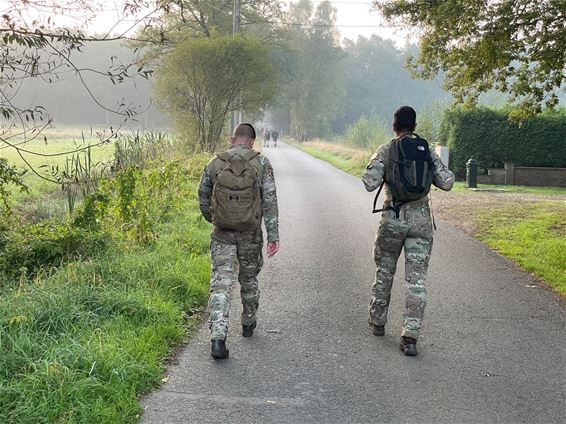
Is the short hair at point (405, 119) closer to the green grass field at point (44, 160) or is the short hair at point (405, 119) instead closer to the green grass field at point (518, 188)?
the green grass field at point (44, 160)

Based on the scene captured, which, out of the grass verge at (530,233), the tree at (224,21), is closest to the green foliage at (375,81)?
the tree at (224,21)

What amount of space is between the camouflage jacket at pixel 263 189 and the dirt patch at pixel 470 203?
22.6 ft

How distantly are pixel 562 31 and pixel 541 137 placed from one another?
46.5 ft

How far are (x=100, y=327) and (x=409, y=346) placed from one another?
2.40 m

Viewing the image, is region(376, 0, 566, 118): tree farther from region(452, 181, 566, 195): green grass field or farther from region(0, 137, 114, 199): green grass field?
region(452, 181, 566, 195): green grass field

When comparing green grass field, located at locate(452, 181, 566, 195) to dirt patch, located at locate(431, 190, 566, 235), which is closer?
dirt patch, located at locate(431, 190, 566, 235)

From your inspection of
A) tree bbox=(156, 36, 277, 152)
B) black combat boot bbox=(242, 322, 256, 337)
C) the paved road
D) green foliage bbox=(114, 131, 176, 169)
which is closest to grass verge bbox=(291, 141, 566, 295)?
the paved road

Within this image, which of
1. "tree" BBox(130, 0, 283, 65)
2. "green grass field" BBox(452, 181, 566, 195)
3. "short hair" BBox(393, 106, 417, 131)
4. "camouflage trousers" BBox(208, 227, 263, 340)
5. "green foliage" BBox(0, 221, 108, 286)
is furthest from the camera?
"tree" BBox(130, 0, 283, 65)

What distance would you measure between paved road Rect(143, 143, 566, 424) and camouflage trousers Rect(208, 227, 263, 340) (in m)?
0.25

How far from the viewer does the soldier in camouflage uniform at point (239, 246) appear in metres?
4.70

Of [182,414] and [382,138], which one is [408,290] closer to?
[182,414]

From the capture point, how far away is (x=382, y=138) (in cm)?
3281

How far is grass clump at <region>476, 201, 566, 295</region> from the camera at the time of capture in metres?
7.89

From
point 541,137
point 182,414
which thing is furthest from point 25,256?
point 541,137
